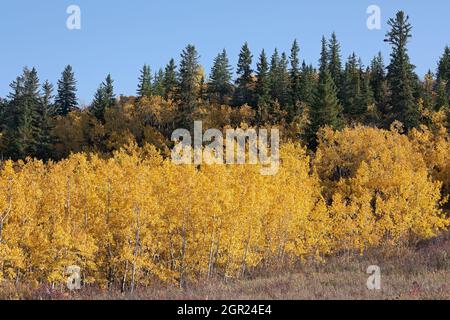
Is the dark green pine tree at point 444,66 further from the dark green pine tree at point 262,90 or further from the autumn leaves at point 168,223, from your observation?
the autumn leaves at point 168,223

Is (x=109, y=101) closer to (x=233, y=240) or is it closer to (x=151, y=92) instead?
(x=151, y=92)

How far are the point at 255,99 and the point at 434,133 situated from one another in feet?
88.3

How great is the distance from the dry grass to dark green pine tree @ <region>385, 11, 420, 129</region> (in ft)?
102

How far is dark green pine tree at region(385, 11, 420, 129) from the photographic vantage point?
6351 centimetres

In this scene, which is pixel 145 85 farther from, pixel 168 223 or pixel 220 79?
pixel 168 223

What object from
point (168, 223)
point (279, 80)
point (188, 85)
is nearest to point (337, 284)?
point (168, 223)

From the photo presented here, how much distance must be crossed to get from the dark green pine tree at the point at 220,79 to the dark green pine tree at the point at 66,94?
2498 centimetres

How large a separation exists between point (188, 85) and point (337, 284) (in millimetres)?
52670

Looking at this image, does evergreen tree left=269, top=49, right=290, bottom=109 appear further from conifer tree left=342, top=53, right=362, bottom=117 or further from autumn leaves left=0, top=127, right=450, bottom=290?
autumn leaves left=0, top=127, right=450, bottom=290

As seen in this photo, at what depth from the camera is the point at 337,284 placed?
1978 cm

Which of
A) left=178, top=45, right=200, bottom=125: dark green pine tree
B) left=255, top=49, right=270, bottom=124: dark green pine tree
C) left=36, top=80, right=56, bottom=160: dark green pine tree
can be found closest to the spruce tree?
left=255, top=49, right=270, bottom=124: dark green pine tree

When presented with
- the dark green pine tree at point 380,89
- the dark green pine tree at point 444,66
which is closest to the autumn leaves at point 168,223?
the dark green pine tree at point 380,89

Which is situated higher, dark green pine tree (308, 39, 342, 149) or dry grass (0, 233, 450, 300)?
dark green pine tree (308, 39, 342, 149)
